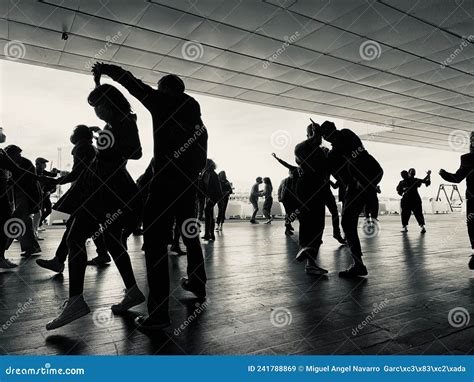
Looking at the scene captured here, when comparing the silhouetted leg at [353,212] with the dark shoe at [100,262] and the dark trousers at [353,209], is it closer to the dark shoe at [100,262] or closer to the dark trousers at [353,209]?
the dark trousers at [353,209]

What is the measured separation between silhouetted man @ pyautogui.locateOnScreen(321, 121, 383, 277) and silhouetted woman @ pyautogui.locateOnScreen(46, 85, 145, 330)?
1992mm

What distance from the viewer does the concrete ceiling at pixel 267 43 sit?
5964 mm

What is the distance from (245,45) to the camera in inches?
291

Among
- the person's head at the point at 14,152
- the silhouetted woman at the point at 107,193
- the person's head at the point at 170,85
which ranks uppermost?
the person's head at the point at 170,85

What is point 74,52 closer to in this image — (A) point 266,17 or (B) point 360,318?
(A) point 266,17

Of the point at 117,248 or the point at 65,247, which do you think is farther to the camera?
the point at 65,247

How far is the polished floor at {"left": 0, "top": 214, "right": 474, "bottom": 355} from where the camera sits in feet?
5.57

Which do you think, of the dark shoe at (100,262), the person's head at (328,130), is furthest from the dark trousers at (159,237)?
the dark shoe at (100,262)

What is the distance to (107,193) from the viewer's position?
210 cm

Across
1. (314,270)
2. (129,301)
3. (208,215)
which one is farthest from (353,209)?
(208,215)

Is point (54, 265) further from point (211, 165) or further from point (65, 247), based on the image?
point (211, 165)

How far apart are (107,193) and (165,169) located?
0.40m

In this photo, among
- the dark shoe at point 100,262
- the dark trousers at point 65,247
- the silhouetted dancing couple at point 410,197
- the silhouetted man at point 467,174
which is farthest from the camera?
the silhouetted dancing couple at point 410,197

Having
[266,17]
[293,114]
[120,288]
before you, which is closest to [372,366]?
[120,288]
